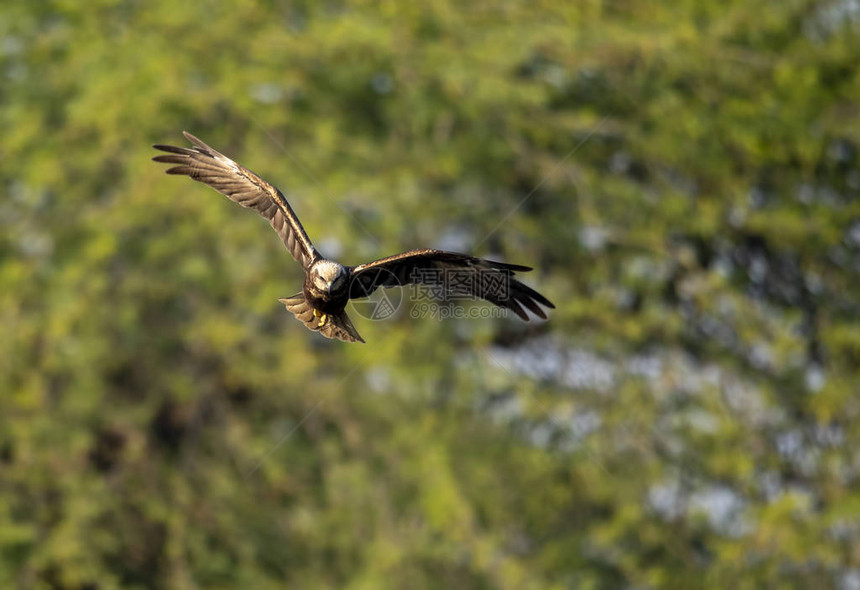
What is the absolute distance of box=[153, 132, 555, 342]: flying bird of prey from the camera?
660 centimetres

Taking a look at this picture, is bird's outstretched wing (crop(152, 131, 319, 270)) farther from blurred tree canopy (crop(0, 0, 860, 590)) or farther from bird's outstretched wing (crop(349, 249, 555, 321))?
blurred tree canopy (crop(0, 0, 860, 590))

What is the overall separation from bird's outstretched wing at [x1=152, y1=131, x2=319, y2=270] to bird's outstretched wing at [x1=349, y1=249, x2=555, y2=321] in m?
0.43

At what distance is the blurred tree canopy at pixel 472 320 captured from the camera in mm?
15406

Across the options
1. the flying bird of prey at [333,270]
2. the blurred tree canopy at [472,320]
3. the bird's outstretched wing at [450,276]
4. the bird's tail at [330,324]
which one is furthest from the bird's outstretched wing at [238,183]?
the blurred tree canopy at [472,320]

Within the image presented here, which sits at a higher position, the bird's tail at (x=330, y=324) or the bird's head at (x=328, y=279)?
the bird's head at (x=328, y=279)

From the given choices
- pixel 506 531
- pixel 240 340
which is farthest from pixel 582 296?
pixel 240 340

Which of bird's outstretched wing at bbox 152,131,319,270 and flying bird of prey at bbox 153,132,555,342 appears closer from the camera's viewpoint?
flying bird of prey at bbox 153,132,555,342

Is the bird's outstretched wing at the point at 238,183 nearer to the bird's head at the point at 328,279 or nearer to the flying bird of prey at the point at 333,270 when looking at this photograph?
the flying bird of prey at the point at 333,270

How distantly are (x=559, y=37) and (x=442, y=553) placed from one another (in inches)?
268

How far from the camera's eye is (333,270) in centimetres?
652

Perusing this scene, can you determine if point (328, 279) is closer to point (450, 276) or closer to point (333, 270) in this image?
point (333, 270)

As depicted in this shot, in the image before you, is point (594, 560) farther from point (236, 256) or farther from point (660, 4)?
point (660, 4)

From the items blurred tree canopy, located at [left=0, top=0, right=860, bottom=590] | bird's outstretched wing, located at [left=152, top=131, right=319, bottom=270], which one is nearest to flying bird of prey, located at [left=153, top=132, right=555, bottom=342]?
bird's outstretched wing, located at [left=152, top=131, right=319, bottom=270]

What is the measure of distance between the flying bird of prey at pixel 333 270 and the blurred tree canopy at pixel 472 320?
275 inches
